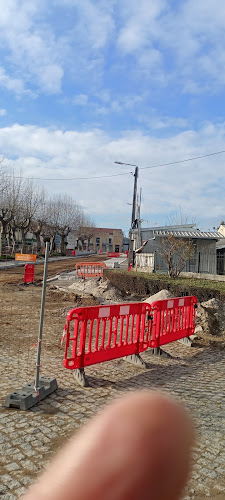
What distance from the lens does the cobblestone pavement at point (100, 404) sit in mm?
3072

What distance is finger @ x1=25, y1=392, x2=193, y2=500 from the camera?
32.7 inches

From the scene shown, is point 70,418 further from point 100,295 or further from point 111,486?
point 100,295

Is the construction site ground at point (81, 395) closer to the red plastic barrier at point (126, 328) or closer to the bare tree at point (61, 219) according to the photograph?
the red plastic barrier at point (126, 328)

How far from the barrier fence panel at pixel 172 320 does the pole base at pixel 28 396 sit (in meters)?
2.52

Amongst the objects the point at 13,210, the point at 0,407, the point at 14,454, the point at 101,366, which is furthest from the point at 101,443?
the point at 13,210

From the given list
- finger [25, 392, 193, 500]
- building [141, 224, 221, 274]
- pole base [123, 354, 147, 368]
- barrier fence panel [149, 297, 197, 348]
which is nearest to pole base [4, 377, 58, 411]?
pole base [123, 354, 147, 368]

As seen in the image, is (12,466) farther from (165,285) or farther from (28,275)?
(28,275)

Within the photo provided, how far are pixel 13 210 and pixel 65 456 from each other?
1510 inches

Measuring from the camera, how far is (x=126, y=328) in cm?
622

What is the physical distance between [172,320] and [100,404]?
3312 mm

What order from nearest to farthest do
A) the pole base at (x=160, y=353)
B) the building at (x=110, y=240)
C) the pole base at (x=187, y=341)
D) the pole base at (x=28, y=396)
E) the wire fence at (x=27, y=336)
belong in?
the pole base at (x=28, y=396)
the wire fence at (x=27, y=336)
the pole base at (x=160, y=353)
the pole base at (x=187, y=341)
the building at (x=110, y=240)

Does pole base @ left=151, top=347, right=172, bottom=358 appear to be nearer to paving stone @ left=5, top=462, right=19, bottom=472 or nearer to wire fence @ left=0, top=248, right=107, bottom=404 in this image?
wire fence @ left=0, top=248, right=107, bottom=404

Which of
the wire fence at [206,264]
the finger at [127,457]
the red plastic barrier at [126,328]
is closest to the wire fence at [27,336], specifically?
the red plastic barrier at [126,328]

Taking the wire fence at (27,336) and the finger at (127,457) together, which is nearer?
the finger at (127,457)
